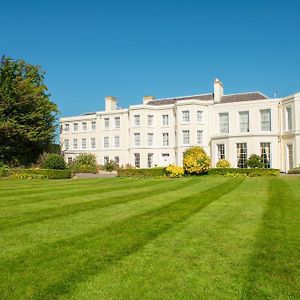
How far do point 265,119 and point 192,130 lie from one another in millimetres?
8929

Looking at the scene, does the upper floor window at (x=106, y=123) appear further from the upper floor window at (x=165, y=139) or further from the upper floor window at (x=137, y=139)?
the upper floor window at (x=165, y=139)

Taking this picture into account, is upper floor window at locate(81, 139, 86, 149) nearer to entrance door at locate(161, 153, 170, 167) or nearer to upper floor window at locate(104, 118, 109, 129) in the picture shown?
upper floor window at locate(104, 118, 109, 129)

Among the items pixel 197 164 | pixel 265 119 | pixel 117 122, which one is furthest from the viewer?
pixel 117 122

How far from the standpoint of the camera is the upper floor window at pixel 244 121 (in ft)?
140

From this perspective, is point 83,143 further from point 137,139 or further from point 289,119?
point 289,119

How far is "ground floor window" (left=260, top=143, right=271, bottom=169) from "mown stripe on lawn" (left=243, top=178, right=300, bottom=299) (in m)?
31.5

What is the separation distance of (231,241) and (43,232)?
3815mm

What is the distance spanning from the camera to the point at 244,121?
42719mm

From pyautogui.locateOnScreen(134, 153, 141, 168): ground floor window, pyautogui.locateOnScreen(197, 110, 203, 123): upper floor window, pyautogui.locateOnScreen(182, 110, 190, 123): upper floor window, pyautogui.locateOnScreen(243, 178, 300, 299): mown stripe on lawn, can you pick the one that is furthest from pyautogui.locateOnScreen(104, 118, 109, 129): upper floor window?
pyautogui.locateOnScreen(243, 178, 300, 299): mown stripe on lawn

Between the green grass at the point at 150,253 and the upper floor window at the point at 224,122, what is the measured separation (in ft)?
113

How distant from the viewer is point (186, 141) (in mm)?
46500

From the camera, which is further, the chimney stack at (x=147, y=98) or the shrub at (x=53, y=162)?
the chimney stack at (x=147, y=98)

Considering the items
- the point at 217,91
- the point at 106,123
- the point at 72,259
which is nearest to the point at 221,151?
the point at 217,91

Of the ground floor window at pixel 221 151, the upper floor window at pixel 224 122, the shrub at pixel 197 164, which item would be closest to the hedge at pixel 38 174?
the shrub at pixel 197 164
